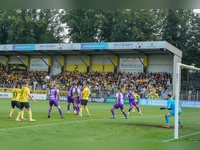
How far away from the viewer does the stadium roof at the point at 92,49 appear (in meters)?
37.6

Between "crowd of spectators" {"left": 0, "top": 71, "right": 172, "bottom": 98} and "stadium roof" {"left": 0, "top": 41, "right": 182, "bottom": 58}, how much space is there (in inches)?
112

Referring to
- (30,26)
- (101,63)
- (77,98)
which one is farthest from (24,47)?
(77,98)

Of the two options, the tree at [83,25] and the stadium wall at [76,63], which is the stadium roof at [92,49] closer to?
the stadium wall at [76,63]

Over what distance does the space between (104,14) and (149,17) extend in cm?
830

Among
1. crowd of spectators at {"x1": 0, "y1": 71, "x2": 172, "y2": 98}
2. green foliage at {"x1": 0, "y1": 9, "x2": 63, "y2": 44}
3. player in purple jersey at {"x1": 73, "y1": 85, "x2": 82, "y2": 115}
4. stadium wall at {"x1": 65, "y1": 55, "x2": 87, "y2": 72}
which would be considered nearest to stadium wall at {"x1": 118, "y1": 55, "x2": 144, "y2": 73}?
crowd of spectators at {"x1": 0, "y1": 71, "x2": 172, "y2": 98}

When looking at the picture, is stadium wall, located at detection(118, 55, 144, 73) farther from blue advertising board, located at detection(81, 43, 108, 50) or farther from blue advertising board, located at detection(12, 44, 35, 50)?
blue advertising board, located at detection(12, 44, 35, 50)

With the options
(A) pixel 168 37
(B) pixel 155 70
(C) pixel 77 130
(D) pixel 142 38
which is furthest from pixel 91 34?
(C) pixel 77 130

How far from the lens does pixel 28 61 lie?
161ft

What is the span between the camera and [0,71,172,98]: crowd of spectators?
37.3 m

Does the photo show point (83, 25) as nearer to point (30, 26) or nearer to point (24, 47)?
point (30, 26)

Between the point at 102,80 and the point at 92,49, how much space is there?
430 cm

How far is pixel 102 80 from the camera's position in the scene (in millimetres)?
41844

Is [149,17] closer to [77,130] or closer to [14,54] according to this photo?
[14,54]

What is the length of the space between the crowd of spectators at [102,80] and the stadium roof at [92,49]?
2.85m
